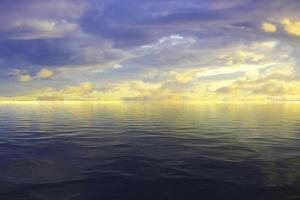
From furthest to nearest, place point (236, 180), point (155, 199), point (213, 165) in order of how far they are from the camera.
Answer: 1. point (213, 165)
2. point (236, 180)
3. point (155, 199)

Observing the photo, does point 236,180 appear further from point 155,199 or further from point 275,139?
point 275,139

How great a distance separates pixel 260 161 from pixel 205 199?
1125 cm

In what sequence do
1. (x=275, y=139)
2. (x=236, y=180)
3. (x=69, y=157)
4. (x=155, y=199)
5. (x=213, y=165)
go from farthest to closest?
(x=275, y=139) → (x=69, y=157) → (x=213, y=165) → (x=236, y=180) → (x=155, y=199)

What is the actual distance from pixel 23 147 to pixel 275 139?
31.1 meters

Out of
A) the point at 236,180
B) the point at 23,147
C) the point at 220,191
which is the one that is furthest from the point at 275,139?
the point at 23,147

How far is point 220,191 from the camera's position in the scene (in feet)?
61.5

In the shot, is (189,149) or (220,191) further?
(189,149)

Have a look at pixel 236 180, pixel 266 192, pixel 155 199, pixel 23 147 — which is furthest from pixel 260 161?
pixel 23 147

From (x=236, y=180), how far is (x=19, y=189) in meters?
14.0

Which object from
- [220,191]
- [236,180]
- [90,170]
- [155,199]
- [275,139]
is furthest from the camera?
[275,139]

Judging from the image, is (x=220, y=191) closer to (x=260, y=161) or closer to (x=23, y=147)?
(x=260, y=161)

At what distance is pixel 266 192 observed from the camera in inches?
726

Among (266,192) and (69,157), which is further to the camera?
(69,157)

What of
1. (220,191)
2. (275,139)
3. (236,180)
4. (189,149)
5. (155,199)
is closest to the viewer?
(155,199)
